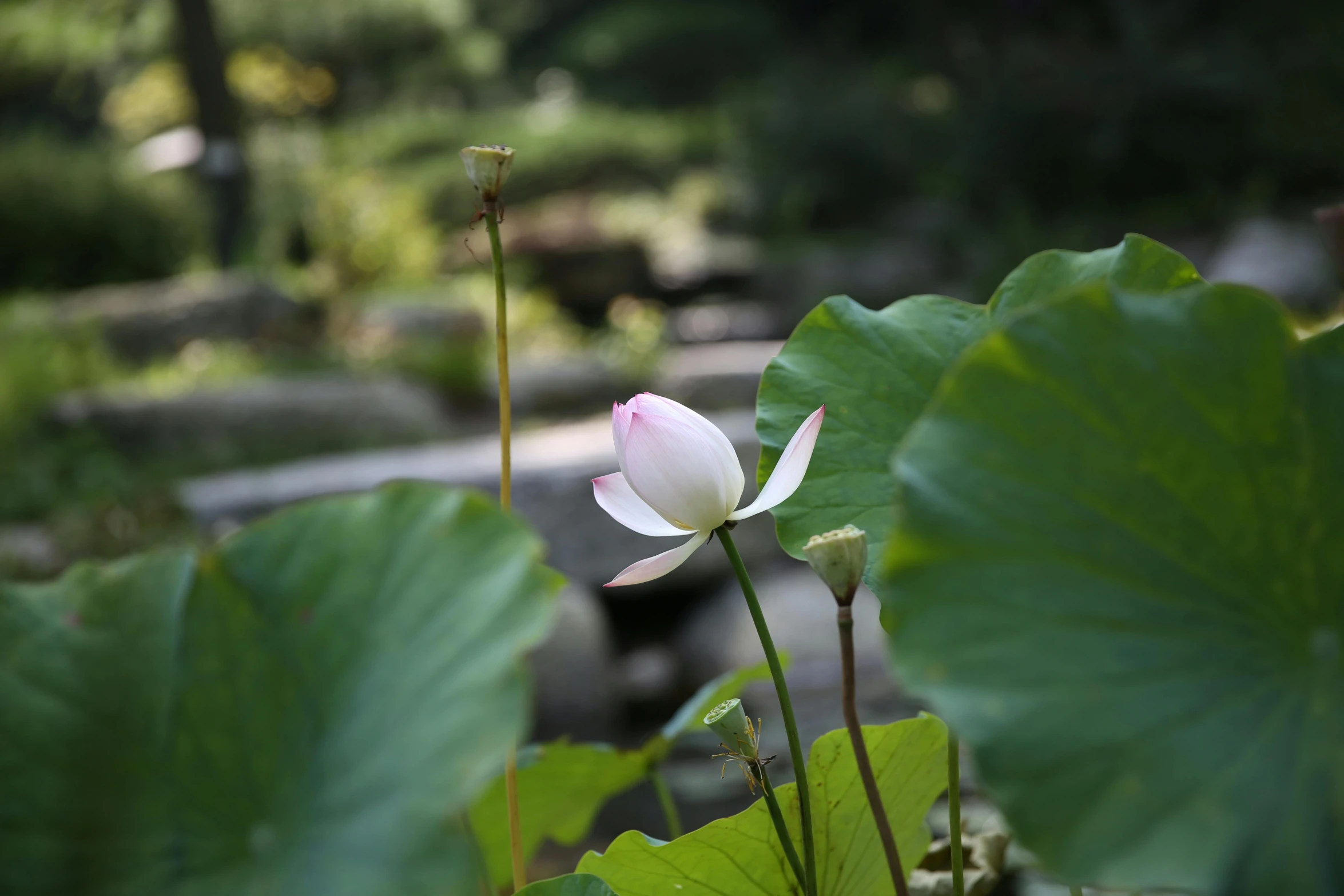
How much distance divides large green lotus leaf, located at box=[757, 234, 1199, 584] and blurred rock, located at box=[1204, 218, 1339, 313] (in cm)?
514

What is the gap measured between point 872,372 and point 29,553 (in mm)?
3265

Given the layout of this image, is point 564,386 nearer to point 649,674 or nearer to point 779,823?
point 649,674

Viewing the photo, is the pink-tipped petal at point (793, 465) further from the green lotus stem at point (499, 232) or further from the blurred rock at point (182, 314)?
the blurred rock at point (182, 314)

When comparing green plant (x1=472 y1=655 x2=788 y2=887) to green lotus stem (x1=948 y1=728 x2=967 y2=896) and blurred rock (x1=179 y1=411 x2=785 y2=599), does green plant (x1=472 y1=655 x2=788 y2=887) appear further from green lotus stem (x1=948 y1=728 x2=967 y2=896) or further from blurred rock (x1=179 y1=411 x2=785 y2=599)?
blurred rock (x1=179 y1=411 x2=785 y2=599)

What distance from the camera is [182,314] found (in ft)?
17.7

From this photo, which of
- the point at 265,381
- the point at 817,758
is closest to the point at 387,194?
the point at 265,381

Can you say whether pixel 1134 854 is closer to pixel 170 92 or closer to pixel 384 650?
pixel 384 650

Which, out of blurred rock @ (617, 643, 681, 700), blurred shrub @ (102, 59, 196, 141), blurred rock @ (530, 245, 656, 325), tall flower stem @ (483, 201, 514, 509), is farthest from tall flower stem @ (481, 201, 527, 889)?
blurred shrub @ (102, 59, 196, 141)

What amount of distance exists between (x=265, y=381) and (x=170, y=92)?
6445mm

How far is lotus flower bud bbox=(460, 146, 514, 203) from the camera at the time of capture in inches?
14.1

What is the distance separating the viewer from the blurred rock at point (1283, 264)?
198 inches

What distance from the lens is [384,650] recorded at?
0.82 feet

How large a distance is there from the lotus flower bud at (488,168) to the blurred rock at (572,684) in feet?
8.23

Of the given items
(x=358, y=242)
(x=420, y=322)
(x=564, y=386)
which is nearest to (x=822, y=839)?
(x=564, y=386)
